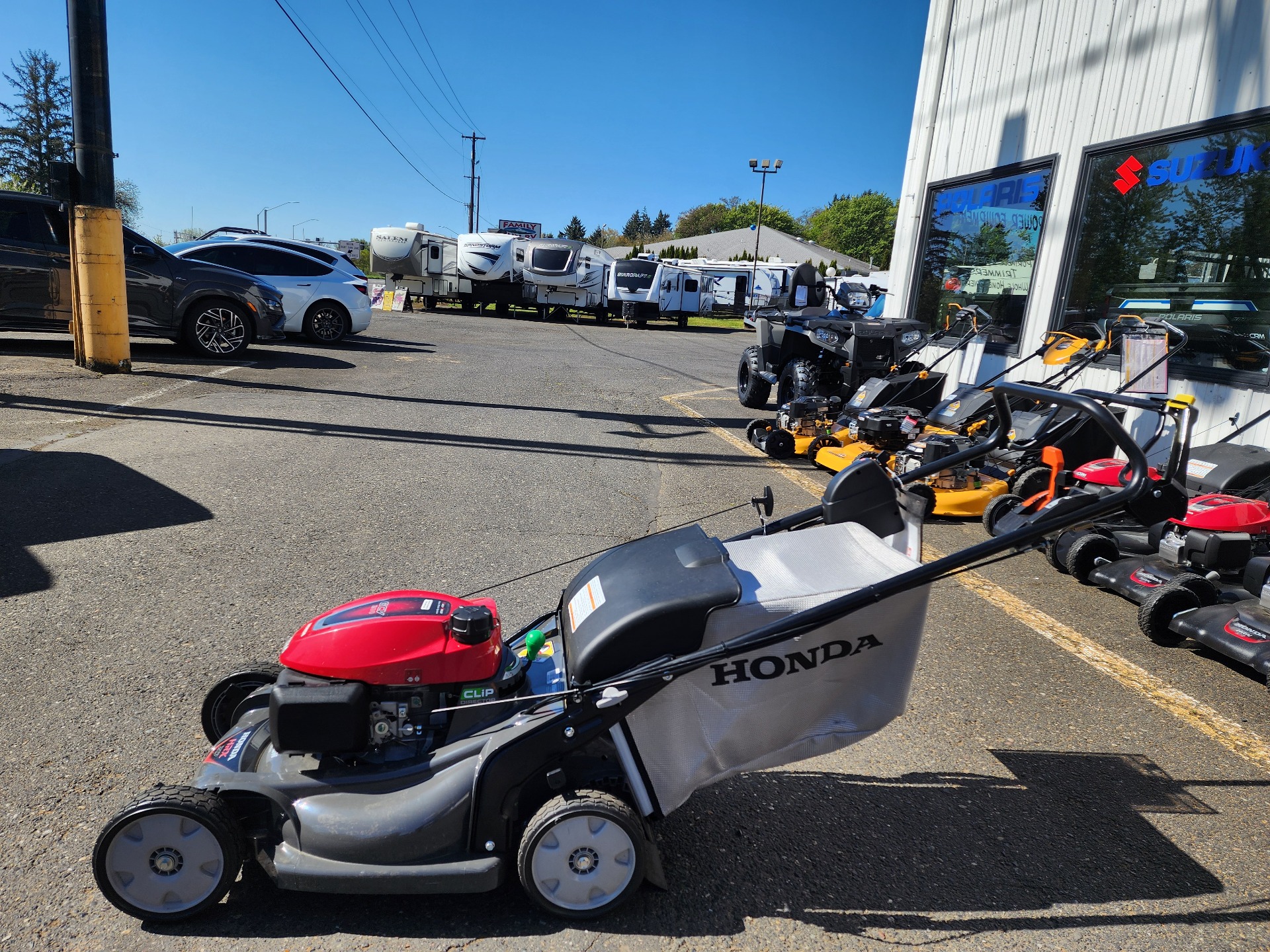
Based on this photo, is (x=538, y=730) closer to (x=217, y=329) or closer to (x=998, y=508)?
(x=998, y=508)

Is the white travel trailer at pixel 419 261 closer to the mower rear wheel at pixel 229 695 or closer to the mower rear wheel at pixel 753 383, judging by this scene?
the mower rear wheel at pixel 753 383

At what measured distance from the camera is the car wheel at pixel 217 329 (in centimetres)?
1166

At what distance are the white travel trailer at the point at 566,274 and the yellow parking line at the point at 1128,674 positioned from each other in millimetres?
26013

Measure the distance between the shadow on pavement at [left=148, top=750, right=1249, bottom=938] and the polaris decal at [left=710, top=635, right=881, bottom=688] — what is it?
64 centimetres

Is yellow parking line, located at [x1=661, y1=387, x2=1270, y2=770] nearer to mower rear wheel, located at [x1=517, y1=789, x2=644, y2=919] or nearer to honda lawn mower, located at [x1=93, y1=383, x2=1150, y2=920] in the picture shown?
honda lawn mower, located at [x1=93, y1=383, x2=1150, y2=920]

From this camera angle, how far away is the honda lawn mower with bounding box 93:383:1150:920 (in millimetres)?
2213

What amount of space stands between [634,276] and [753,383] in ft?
68.2

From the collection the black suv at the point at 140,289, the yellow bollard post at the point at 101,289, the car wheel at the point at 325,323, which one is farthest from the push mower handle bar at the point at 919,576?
the car wheel at the point at 325,323

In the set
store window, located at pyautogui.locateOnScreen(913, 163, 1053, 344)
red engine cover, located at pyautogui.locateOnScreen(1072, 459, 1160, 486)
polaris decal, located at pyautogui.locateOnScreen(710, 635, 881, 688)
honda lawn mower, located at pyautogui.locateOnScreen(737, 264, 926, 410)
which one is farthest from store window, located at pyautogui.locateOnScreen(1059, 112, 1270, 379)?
polaris decal, located at pyautogui.locateOnScreen(710, 635, 881, 688)

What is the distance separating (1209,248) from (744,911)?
302 inches

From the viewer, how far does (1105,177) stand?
→ 8484mm

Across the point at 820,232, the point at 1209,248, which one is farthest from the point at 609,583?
the point at 820,232

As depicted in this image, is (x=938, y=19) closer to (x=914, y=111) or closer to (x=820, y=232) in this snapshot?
(x=914, y=111)

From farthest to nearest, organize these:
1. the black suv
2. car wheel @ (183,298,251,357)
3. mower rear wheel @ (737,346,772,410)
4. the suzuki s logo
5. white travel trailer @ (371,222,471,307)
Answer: white travel trailer @ (371,222,471,307) → car wheel @ (183,298,251,357) → mower rear wheel @ (737,346,772,410) → the black suv → the suzuki s logo
